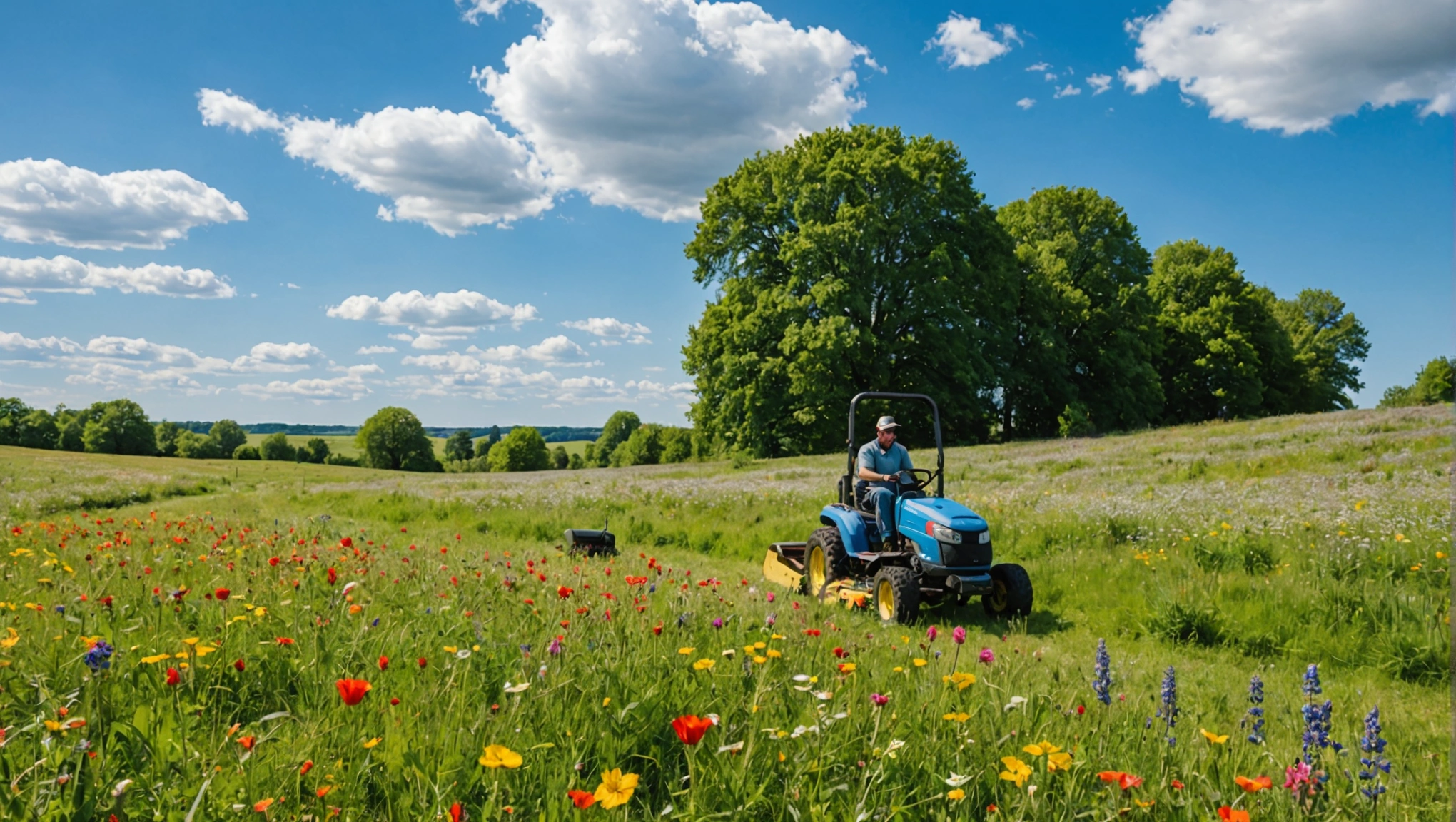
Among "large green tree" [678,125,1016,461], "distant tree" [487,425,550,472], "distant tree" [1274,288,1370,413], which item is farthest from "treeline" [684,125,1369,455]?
"distant tree" [487,425,550,472]

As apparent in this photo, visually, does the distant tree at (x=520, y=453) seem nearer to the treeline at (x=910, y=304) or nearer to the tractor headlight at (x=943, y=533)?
the treeline at (x=910, y=304)

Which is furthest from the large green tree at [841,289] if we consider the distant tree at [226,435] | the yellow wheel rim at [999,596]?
the distant tree at [226,435]

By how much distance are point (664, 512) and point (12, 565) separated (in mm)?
10638

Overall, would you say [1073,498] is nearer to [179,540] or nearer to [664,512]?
[664,512]

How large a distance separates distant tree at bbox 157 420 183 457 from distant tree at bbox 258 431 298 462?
8.23m

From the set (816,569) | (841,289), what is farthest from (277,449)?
(816,569)

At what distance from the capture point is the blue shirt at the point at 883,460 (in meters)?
8.42

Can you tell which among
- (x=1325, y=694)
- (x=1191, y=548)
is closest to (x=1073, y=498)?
(x=1191, y=548)

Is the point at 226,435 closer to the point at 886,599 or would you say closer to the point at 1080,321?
the point at 1080,321

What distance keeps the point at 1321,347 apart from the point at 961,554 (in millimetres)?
60753

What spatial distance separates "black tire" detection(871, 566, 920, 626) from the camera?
7.20 meters

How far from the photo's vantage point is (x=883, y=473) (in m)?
8.46

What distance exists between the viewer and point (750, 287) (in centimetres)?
3056

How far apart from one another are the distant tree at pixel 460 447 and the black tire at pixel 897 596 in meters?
111
